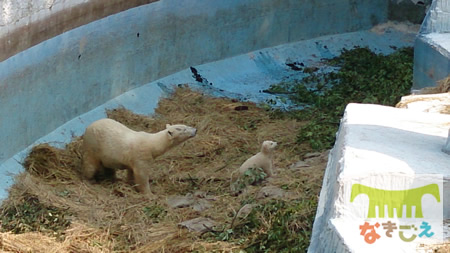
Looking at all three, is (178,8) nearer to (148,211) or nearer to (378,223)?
(148,211)

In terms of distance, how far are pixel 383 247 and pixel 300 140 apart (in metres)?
5.64

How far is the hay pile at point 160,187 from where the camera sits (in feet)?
21.6

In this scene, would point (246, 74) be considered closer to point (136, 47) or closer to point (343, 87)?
point (343, 87)

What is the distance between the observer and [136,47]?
1018cm

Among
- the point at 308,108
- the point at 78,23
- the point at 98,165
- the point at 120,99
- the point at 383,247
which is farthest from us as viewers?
the point at 308,108

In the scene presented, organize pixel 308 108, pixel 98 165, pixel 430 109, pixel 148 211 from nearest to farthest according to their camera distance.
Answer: pixel 430 109 < pixel 148 211 < pixel 98 165 < pixel 308 108

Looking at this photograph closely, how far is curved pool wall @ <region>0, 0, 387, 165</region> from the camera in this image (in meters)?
8.16

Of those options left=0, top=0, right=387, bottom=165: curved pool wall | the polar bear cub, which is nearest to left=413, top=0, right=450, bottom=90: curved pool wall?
the polar bear cub

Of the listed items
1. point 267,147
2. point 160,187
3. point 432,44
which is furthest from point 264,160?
point 432,44

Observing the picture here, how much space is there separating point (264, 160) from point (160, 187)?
1.06m

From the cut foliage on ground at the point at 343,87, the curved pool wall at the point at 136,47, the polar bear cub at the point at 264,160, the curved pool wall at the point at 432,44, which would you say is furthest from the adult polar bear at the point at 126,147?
the curved pool wall at the point at 432,44

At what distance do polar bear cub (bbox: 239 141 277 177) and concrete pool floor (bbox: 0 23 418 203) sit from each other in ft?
6.60

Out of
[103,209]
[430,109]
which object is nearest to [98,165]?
[103,209]

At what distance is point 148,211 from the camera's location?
288 inches
